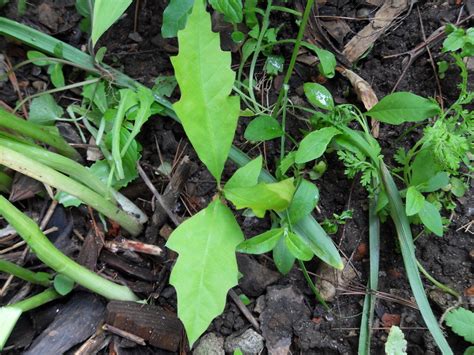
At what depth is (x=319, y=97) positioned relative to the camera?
1365 millimetres

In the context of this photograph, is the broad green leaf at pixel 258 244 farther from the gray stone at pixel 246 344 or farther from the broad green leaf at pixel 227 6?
the broad green leaf at pixel 227 6

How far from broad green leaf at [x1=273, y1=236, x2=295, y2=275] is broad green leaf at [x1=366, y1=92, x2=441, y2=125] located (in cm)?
48

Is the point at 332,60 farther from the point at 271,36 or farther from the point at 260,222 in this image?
the point at 260,222

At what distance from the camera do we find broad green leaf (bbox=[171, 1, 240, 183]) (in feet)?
3.67

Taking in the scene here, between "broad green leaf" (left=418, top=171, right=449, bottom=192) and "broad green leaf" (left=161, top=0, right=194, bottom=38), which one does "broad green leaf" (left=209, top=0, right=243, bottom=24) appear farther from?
"broad green leaf" (left=418, top=171, right=449, bottom=192)

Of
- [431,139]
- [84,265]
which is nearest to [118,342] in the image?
[84,265]

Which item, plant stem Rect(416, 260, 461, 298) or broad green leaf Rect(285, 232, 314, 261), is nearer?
broad green leaf Rect(285, 232, 314, 261)

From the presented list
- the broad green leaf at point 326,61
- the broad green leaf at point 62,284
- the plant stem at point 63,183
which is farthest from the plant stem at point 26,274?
the broad green leaf at point 326,61

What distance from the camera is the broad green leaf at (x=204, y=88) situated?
1.12 meters

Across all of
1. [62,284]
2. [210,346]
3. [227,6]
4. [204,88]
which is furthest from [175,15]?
[210,346]

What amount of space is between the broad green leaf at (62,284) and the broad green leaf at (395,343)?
0.88 metres

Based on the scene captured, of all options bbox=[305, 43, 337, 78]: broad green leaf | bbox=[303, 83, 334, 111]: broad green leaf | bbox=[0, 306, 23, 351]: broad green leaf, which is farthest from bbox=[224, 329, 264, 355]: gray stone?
bbox=[305, 43, 337, 78]: broad green leaf

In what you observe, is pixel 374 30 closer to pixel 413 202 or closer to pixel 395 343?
pixel 413 202

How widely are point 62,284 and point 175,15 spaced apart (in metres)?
0.83
